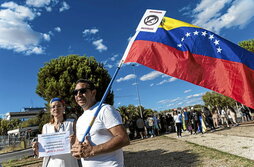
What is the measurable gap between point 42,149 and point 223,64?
327cm

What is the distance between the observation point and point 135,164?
687cm

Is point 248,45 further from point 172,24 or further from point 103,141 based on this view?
point 103,141

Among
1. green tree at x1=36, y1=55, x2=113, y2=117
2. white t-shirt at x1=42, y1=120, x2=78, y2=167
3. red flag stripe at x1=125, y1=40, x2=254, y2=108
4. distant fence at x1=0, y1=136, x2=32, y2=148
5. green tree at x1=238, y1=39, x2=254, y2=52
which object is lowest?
distant fence at x1=0, y1=136, x2=32, y2=148

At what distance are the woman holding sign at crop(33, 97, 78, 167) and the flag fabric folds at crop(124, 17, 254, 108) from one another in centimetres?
136

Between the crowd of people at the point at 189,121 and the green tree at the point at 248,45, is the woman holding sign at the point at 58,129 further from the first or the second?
the green tree at the point at 248,45

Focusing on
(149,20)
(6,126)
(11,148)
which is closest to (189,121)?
(149,20)

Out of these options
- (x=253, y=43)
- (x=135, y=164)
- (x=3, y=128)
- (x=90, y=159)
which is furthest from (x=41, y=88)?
(x=3, y=128)

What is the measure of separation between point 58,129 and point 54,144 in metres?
0.27

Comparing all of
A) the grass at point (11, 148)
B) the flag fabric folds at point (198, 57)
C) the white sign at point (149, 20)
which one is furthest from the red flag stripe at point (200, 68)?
the grass at point (11, 148)

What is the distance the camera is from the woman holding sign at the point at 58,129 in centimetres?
264

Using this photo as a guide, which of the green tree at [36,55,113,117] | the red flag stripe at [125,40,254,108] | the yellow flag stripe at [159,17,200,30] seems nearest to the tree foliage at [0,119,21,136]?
the green tree at [36,55,113,117]

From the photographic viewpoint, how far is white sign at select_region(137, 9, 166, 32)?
317 centimetres

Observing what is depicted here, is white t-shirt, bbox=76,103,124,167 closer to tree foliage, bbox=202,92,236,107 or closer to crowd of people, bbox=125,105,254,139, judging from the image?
crowd of people, bbox=125,105,254,139

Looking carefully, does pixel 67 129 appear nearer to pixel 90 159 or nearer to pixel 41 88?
pixel 90 159
